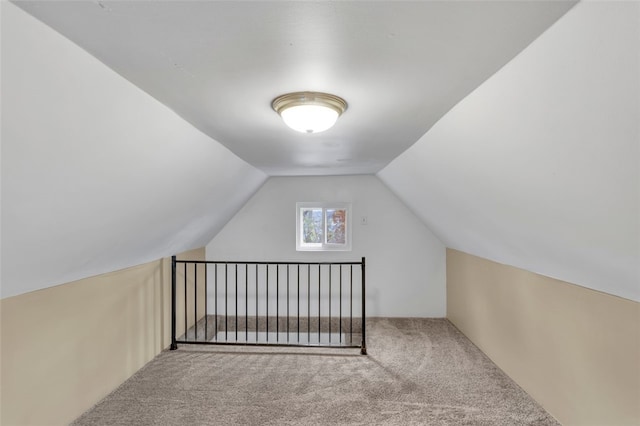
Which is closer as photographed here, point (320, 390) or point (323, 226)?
point (320, 390)

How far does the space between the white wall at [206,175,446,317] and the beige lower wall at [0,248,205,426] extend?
1564 mm

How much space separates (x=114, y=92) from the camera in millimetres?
1351

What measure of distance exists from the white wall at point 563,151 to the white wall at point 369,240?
193cm

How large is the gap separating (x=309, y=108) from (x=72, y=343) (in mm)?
2071

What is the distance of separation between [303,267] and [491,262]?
225cm

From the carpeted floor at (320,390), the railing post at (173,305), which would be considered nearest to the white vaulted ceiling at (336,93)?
the carpeted floor at (320,390)

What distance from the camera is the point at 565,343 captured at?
208 centimetres

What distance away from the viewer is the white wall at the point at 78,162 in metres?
1.05

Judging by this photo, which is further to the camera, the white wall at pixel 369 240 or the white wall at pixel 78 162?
the white wall at pixel 369 240

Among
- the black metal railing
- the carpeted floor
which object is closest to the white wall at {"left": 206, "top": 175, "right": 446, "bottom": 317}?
the black metal railing

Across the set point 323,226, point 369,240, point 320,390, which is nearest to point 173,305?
point 320,390

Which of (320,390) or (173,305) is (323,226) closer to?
(173,305)

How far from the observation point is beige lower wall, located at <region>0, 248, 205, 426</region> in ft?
5.84

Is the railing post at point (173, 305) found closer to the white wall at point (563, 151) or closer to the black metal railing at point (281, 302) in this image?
the black metal railing at point (281, 302)
